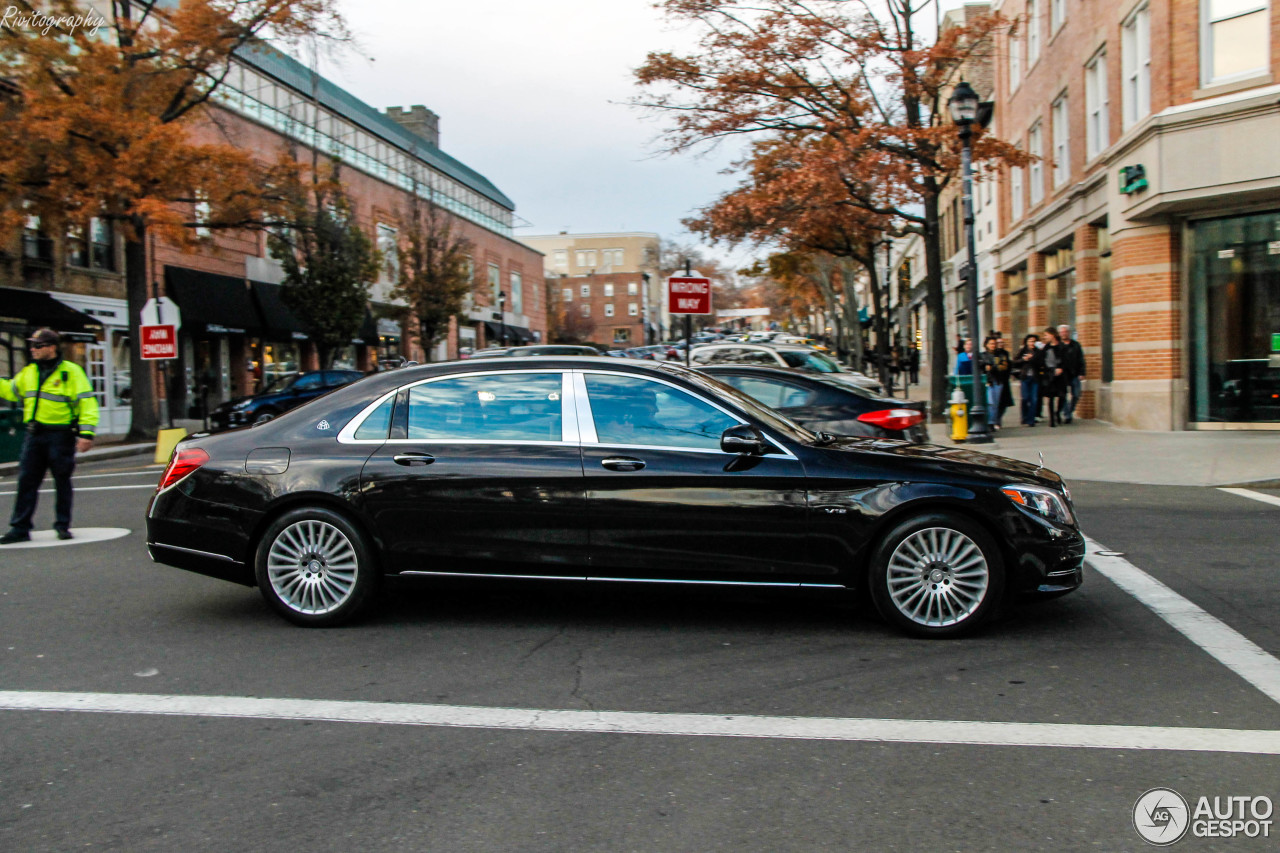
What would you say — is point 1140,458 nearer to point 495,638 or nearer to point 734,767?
point 495,638

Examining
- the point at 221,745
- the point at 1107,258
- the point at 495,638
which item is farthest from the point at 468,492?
the point at 1107,258

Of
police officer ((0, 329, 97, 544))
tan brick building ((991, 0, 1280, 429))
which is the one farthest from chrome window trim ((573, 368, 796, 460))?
tan brick building ((991, 0, 1280, 429))

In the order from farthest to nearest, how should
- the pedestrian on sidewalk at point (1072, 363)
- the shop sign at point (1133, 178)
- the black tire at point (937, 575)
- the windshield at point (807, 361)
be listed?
1. the windshield at point (807, 361)
2. the pedestrian on sidewalk at point (1072, 363)
3. the shop sign at point (1133, 178)
4. the black tire at point (937, 575)

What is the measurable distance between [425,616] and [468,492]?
948mm

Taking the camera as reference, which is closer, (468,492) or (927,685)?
(927,685)

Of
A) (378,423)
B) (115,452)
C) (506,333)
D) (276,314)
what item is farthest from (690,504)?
(506,333)

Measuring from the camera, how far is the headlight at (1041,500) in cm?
573

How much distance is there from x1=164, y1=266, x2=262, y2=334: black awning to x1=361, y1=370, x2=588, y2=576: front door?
Result: 2692 cm

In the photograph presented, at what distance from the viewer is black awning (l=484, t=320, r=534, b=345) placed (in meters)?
61.9

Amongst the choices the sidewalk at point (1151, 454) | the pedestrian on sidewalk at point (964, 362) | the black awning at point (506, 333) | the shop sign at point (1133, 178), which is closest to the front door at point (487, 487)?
the sidewalk at point (1151, 454)

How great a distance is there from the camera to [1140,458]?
14.4 m

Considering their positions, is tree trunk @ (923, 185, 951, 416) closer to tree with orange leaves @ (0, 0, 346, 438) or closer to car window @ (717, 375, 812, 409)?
car window @ (717, 375, 812, 409)

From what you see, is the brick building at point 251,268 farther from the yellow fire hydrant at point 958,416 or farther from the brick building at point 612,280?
the brick building at point 612,280

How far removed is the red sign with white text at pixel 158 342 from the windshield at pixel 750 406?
53.3ft
